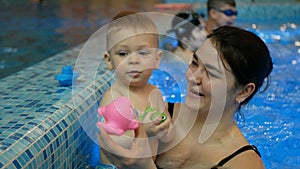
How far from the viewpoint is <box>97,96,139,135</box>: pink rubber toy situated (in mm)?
1899

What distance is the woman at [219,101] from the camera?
2.15 metres

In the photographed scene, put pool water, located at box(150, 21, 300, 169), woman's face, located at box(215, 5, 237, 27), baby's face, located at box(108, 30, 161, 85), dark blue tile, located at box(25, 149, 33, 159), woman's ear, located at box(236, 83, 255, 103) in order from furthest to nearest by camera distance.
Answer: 1. woman's face, located at box(215, 5, 237, 27)
2. pool water, located at box(150, 21, 300, 169)
3. baby's face, located at box(108, 30, 161, 85)
4. dark blue tile, located at box(25, 149, 33, 159)
5. woman's ear, located at box(236, 83, 255, 103)

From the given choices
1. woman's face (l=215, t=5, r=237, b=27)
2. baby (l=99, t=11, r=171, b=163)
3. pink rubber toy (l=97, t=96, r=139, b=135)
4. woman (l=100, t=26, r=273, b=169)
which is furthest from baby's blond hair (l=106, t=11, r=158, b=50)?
woman's face (l=215, t=5, r=237, b=27)

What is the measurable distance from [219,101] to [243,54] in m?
0.25

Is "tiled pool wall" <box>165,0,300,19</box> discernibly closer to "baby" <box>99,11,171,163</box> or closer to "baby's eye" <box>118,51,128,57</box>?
"baby" <box>99,11,171,163</box>

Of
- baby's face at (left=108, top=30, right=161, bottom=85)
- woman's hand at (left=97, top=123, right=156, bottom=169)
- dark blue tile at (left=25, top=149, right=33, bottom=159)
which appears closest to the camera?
woman's hand at (left=97, top=123, right=156, bottom=169)

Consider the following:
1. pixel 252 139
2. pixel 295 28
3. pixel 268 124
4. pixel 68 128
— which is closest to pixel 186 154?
pixel 68 128

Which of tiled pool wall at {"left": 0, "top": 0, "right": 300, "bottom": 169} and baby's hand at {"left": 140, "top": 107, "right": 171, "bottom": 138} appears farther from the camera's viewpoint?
tiled pool wall at {"left": 0, "top": 0, "right": 300, "bottom": 169}

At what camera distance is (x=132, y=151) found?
1892 millimetres

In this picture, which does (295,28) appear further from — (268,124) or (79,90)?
(79,90)

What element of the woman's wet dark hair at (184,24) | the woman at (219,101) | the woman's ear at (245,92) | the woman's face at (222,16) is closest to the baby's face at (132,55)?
the woman at (219,101)

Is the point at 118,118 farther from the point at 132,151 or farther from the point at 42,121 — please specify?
the point at 42,121

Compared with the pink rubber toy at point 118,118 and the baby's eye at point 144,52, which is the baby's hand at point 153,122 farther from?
the baby's eye at point 144,52

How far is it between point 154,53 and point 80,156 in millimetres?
936
